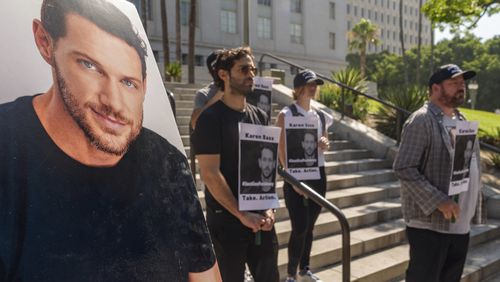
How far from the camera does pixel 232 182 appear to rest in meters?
2.56

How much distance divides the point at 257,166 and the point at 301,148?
1334 millimetres

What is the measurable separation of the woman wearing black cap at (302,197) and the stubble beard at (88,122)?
258 centimetres

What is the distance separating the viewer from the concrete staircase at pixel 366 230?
482cm

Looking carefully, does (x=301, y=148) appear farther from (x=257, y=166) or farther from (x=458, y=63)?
(x=458, y=63)

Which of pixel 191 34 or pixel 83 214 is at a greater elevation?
pixel 191 34

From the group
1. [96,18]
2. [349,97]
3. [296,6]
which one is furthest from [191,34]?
[296,6]

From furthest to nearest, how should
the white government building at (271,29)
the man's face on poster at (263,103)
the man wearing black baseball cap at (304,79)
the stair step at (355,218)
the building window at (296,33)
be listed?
1. the building window at (296,33)
2. the white government building at (271,29)
3. the man's face on poster at (263,103)
4. the stair step at (355,218)
5. the man wearing black baseball cap at (304,79)

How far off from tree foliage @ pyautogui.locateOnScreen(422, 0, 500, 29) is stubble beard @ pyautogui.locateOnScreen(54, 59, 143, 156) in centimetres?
1163

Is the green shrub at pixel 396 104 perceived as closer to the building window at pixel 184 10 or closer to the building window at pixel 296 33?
the building window at pixel 184 10

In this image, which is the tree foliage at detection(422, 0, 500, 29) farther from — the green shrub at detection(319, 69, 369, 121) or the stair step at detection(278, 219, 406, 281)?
the stair step at detection(278, 219, 406, 281)

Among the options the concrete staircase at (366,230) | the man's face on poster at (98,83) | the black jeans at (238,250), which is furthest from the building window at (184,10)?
the man's face on poster at (98,83)

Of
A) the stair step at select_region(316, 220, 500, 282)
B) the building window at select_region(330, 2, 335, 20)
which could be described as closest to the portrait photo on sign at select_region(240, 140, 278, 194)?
the stair step at select_region(316, 220, 500, 282)

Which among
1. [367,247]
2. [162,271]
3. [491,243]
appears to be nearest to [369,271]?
[367,247]

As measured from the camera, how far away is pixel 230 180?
2561mm
